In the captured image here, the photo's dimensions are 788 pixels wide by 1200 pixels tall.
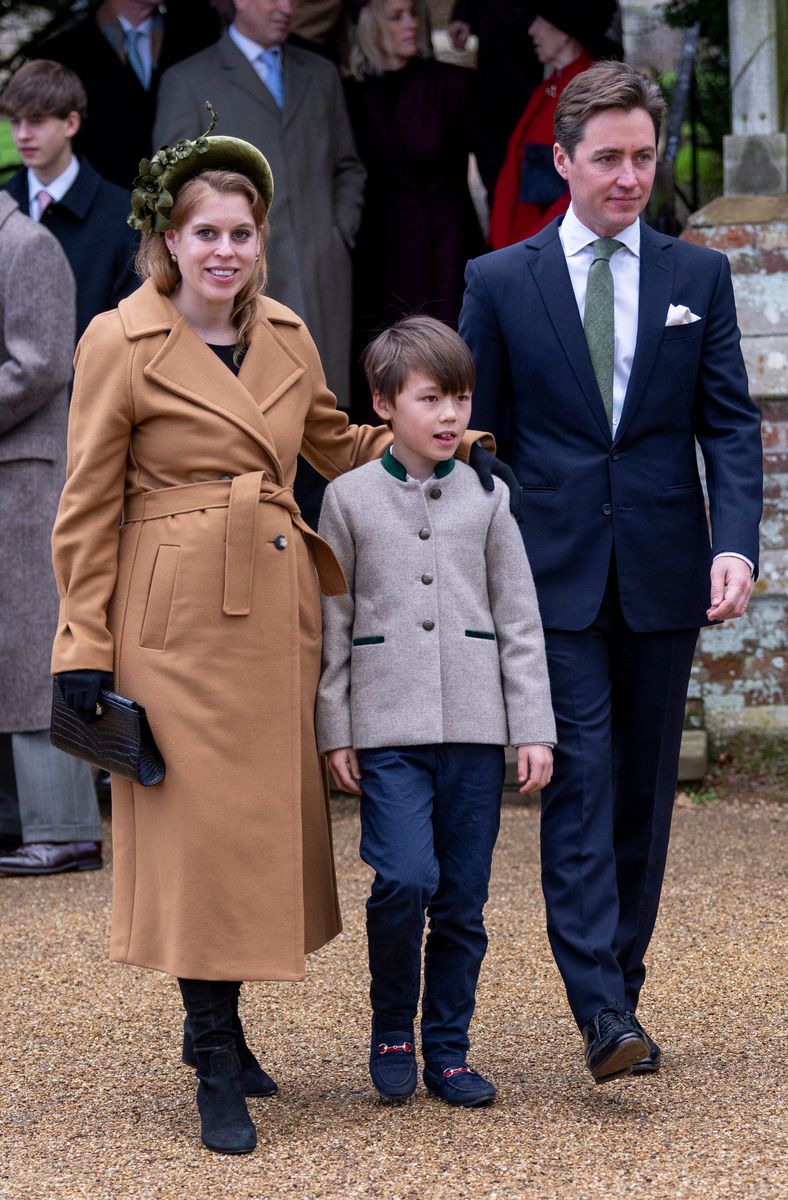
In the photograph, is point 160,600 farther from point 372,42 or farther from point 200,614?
point 372,42

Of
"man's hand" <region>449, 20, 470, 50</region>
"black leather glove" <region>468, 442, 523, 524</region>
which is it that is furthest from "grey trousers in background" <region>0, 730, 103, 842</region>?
"man's hand" <region>449, 20, 470, 50</region>

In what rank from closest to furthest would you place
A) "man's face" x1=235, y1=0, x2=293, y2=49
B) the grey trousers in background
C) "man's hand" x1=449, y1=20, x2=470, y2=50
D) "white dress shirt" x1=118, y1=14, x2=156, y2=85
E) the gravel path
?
the gravel path, the grey trousers in background, "man's face" x1=235, y1=0, x2=293, y2=49, "white dress shirt" x1=118, y1=14, x2=156, y2=85, "man's hand" x1=449, y1=20, x2=470, y2=50

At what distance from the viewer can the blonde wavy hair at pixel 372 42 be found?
6.59 m

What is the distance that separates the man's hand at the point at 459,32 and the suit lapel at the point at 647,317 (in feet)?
12.1

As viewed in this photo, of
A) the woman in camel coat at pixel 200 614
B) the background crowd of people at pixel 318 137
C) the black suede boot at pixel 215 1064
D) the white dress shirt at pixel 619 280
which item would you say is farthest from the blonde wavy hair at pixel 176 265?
the background crowd of people at pixel 318 137

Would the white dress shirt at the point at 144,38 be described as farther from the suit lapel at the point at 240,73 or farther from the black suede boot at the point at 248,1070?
the black suede boot at the point at 248,1070

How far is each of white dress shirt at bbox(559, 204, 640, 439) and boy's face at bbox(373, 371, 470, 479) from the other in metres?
0.33

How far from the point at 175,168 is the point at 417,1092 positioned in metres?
1.79

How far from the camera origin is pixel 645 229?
374 cm

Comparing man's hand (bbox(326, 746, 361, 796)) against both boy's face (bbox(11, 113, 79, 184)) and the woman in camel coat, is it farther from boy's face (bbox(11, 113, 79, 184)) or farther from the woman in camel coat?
boy's face (bbox(11, 113, 79, 184))

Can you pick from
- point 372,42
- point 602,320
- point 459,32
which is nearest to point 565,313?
point 602,320

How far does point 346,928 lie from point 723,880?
1.09 metres

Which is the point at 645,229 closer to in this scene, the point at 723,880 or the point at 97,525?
the point at 97,525

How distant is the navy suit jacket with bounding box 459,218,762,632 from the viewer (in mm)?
3643
